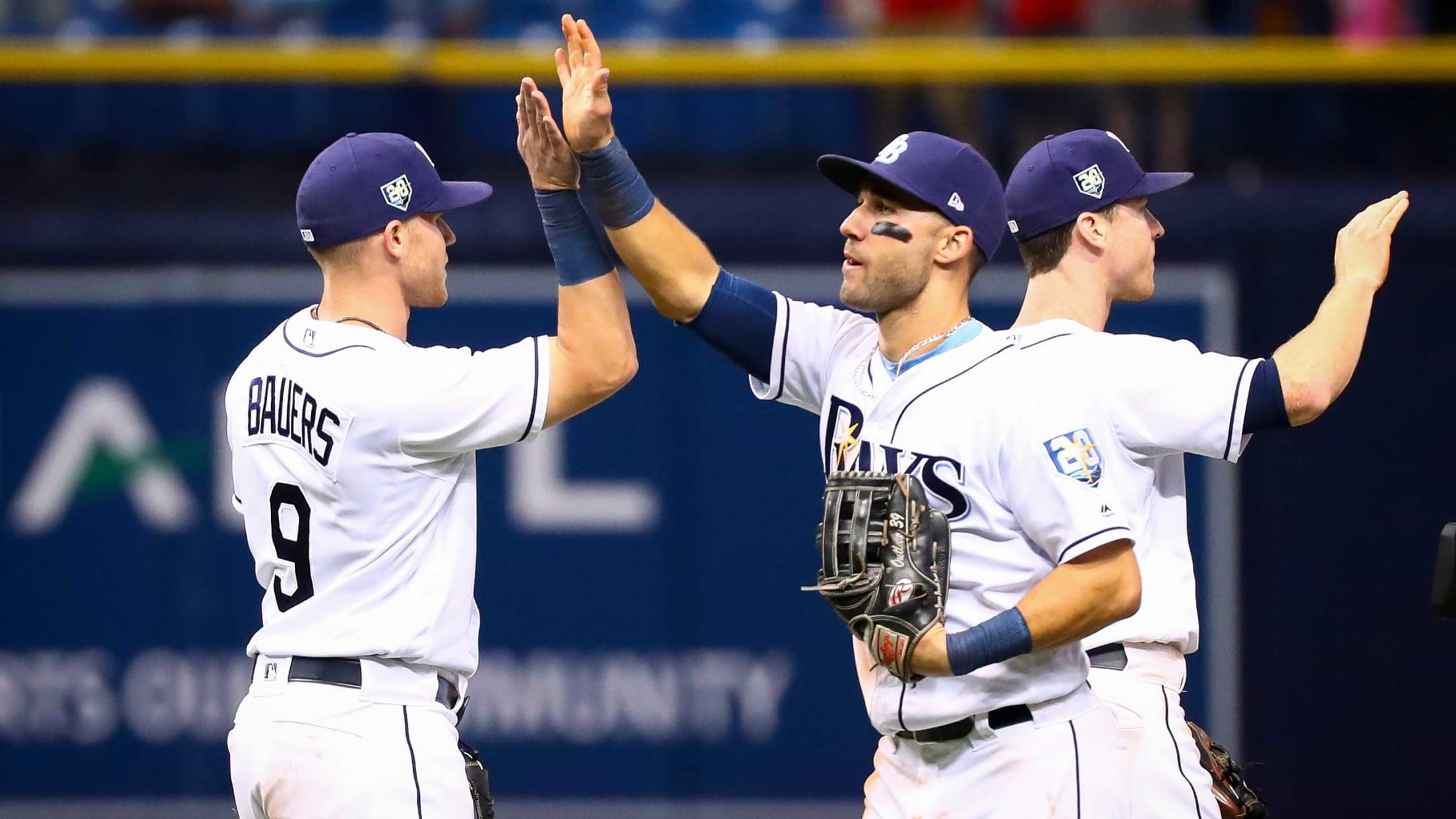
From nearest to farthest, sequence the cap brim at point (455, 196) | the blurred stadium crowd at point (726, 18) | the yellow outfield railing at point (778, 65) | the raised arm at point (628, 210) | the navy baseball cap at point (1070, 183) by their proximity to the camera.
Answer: the raised arm at point (628, 210)
the cap brim at point (455, 196)
the navy baseball cap at point (1070, 183)
the yellow outfield railing at point (778, 65)
the blurred stadium crowd at point (726, 18)

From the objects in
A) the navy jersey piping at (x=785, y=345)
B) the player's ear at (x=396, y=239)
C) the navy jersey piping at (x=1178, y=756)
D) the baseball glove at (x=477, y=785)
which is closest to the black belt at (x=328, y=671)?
the baseball glove at (x=477, y=785)

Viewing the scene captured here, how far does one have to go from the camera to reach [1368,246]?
350 cm

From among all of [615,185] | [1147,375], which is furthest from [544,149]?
[1147,375]

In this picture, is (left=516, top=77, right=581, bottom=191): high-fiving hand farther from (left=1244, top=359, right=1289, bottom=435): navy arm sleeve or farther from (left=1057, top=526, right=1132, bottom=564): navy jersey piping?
(left=1244, top=359, right=1289, bottom=435): navy arm sleeve

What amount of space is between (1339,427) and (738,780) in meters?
2.41

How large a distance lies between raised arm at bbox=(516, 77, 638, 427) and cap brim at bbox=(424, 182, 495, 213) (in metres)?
0.17

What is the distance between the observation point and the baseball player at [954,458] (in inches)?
119

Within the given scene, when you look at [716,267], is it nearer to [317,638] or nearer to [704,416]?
[317,638]

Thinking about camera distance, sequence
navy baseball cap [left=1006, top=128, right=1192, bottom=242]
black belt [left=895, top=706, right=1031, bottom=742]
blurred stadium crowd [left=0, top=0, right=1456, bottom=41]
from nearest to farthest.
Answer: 1. black belt [left=895, top=706, right=1031, bottom=742]
2. navy baseball cap [left=1006, top=128, right=1192, bottom=242]
3. blurred stadium crowd [left=0, top=0, right=1456, bottom=41]

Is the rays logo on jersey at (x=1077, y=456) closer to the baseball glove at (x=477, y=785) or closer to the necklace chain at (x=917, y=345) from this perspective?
the necklace chain at (x=917, y=345)

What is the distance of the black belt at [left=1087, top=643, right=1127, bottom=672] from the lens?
3.52 m

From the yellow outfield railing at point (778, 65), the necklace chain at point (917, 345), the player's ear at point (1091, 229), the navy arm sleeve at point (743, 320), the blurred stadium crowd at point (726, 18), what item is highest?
the blurred stadium crowd at point (726, 18)

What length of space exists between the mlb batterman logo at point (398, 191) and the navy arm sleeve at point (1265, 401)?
1662mm

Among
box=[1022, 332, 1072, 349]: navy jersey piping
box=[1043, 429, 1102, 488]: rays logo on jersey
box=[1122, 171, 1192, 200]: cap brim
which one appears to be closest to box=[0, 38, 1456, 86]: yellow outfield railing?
box=[1122, 171, 1192, 200]: cap brim
